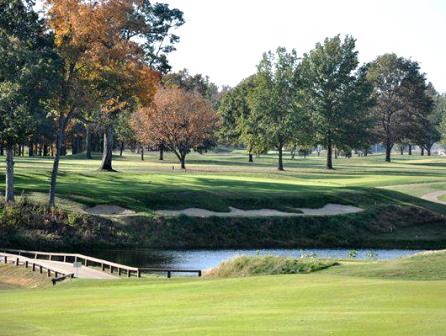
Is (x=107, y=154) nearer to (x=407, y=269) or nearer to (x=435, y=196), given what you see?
(x=435, y=196)

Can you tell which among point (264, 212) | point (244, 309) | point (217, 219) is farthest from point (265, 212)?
point (244, 309)

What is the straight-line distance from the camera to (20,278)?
3734cm

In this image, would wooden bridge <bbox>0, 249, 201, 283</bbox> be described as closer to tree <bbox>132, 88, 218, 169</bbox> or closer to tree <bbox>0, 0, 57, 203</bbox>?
tree <bbox>0, 0, 57, 203</bbox>

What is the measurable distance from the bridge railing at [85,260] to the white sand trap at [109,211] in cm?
998

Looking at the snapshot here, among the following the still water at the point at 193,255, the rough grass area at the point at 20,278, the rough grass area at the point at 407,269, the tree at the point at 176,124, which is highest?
the tree at the point at 176,124

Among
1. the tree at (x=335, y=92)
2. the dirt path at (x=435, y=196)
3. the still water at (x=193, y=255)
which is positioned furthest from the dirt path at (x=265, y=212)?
Answer: the tree at (x=335, y=92)

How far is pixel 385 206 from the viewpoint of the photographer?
6644 cm

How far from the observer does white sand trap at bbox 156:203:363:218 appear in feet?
192

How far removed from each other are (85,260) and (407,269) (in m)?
18.2

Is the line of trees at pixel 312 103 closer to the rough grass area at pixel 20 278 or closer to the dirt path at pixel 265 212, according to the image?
the dirt path at pixel 265 212

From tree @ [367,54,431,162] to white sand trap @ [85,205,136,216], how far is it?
88.3 metres

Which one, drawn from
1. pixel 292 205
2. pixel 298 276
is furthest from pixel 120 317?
pixel 292 205

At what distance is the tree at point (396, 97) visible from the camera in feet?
455

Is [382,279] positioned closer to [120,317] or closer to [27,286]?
[120,317]
